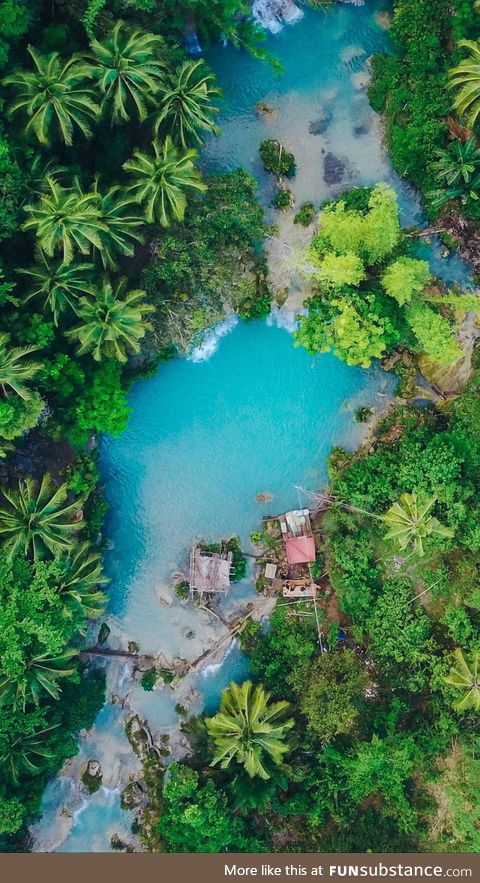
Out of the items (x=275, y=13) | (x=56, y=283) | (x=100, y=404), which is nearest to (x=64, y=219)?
→ (x=56, y=283)

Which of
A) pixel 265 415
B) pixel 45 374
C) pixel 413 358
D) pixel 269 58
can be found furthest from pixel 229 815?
pixel 269 58

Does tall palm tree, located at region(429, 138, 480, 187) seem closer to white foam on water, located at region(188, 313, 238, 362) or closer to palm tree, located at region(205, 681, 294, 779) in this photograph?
white foam on water, located at region(188, 313, 238, 362)

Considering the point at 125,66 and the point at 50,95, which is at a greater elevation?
the point at 125,66

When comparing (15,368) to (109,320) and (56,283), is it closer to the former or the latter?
(56,283)

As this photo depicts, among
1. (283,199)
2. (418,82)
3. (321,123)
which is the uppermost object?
(321,123)

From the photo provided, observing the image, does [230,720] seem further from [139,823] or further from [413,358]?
[413,358]

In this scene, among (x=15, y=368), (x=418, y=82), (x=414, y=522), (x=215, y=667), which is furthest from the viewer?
(x=215, y=667)
